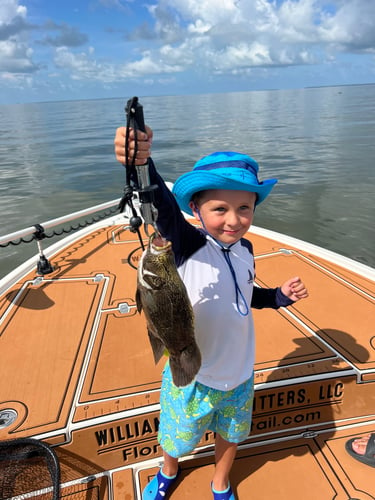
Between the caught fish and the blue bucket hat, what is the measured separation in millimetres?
404

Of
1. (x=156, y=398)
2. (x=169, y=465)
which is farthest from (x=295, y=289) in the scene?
(x=169, y=465)

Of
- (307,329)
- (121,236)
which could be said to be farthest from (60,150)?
(307,329)

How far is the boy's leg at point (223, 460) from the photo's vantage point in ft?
6.37

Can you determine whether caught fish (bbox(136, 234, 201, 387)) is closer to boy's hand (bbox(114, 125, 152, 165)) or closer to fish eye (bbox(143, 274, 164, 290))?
fish eye (bbox(143, 274, 164, 290))

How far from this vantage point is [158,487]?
205cm

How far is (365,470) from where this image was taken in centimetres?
220

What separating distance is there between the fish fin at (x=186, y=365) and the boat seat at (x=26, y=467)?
1.14 metres

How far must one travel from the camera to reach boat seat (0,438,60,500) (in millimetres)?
1968

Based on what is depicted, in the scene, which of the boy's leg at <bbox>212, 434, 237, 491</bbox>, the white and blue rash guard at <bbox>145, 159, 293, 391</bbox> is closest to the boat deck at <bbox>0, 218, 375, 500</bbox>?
the boy's leg at <bbox>212, 434, 237, 491</bbox>

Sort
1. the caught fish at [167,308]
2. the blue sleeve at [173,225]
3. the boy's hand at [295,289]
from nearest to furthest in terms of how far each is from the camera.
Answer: the caught fish at [167,308]
the blue sleeve at [173,225]
the boy's hand at [295,289]

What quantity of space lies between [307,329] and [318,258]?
164 cm

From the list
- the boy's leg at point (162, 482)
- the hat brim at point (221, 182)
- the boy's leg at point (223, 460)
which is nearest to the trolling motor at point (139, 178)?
the hat brim at point (221, 182)

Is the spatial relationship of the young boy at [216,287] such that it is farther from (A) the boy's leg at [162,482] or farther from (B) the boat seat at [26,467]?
(B) the boat seat at [26,467]

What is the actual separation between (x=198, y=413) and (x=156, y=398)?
0.68 m
